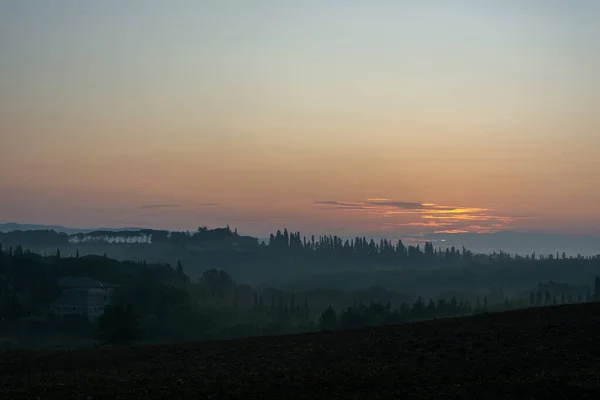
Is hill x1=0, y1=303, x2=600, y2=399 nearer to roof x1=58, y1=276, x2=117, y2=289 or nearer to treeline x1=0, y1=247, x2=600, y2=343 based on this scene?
treeline x1=0, y1=247, x2=600, y2=343

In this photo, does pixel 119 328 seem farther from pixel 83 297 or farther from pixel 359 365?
pixel 83 297

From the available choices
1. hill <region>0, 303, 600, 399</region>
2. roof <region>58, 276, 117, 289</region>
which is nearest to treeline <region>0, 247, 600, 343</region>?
roof <region>58, 276, 117, 289</region>

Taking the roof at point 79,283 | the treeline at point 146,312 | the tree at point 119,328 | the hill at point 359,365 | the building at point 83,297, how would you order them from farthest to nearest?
the roof at point 79,283, the building at point 83,297, the treeline at point 146,312, the tree at point 119,328, the hill at point 359,365

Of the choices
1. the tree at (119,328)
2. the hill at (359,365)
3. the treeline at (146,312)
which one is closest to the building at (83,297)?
the treeline at (146,312)

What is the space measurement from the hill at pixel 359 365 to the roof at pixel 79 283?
4892 inches

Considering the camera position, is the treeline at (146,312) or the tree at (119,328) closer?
the tree at (119,328)

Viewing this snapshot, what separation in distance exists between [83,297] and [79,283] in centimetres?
1022

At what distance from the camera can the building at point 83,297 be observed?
150125 mm

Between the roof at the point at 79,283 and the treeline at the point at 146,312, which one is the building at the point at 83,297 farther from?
the treeline at the point at 146,312

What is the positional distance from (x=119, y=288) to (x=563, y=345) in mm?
149454

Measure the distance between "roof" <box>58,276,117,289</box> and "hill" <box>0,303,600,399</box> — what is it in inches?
4892

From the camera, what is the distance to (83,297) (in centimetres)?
15750

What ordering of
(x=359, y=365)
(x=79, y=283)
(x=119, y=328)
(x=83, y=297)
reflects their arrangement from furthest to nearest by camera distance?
(x=79, y=283) → (x=83, y=297) → (x=119, y=328) → (x=359, y=365)

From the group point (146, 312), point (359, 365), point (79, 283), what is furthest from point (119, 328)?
point (79, 283)
